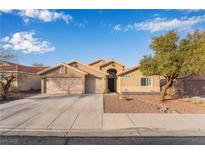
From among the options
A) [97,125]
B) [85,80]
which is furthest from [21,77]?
[97,125]

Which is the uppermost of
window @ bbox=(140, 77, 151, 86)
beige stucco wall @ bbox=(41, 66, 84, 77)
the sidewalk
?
beige stucco wall @ bbox=(41, 66, 84, 77)

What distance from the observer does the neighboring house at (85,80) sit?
25656 mm

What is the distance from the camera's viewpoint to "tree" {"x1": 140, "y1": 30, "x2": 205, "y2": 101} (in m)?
17.3

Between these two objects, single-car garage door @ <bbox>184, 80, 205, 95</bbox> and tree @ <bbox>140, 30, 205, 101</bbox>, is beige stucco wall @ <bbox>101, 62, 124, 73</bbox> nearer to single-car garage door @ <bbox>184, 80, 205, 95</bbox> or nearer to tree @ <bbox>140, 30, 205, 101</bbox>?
single-car garage door @ <bbox>184, 80, 205, 95</bbox>

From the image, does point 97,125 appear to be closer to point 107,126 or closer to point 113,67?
point 107,126

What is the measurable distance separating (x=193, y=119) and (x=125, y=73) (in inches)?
628

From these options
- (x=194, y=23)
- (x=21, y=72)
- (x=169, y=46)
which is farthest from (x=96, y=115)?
(x=21, y=72)

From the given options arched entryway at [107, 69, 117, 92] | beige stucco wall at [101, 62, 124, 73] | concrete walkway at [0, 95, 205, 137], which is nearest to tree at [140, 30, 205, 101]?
concrete walkway at [0, 95, 205, 137]

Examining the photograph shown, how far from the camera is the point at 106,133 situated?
834 cm

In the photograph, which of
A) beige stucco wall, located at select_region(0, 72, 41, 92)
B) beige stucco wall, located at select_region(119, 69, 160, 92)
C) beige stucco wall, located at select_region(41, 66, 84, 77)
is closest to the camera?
beige stucco wall, located at select_region(41, 66, 84, 77)

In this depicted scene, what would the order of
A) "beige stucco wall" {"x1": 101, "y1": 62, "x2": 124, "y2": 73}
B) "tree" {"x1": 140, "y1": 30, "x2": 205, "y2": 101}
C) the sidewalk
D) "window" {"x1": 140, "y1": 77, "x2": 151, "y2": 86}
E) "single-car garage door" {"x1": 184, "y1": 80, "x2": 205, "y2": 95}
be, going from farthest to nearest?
"beige stucco wall" {"x1": 101, "y1": 62, "x2": 124, "y2": 73} → "single-car garage door" {"x1": 184, "y1": 80, "x2": 205, "y2": 95} → "window" {"x1": 140, "y1": 77, "x2": 151, "y2": 86} → "tree" {"x1": 140, "y1": 30, "x2": 205, "y2": 101} → the sidewalk

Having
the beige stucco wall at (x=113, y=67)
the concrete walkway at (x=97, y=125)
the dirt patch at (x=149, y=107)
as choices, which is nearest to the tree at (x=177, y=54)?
the dirt patch at (x=149, y=107)

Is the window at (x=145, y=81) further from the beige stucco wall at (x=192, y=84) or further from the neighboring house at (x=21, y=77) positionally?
the neighboring house at (x=21, y=77)

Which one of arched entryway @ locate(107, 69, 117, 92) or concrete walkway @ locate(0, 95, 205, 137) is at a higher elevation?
arched entryway @ locate(107, 69, 117, 92)
